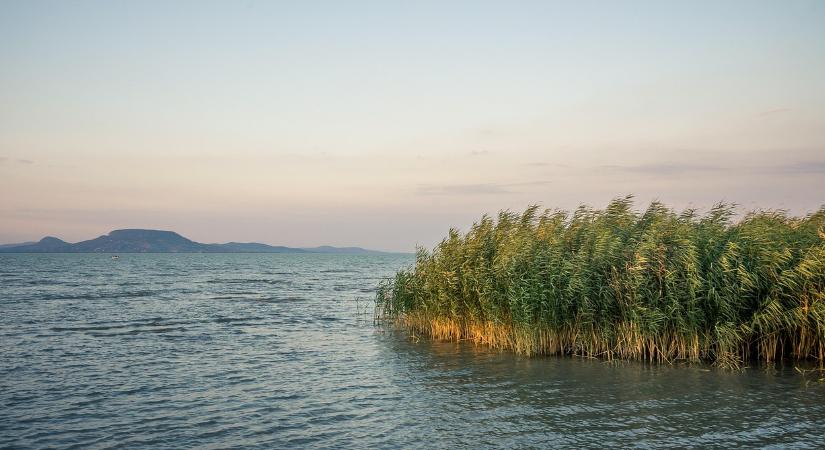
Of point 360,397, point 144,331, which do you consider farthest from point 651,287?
point 144,331

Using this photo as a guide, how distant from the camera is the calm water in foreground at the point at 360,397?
14828 mm

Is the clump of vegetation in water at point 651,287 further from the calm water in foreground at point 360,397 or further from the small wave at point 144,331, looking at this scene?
the small wave at point 144,331

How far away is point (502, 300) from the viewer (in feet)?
84.5

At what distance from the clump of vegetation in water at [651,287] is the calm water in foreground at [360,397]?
1299mm

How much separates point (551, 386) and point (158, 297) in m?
47.3

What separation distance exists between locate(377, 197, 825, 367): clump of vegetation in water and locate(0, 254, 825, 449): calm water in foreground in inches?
51.1

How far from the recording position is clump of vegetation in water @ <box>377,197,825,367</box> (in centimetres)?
2134

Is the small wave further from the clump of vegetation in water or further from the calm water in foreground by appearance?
the clump of vegetation in water

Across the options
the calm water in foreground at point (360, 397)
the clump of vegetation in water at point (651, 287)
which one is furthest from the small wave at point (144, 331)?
the clump of vegetation in water at point (651, 287)

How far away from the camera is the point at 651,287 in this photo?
22578 millimetres

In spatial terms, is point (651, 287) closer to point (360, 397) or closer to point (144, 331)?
point (360, 397)

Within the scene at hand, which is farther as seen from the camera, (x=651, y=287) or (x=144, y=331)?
(x=144, y=331)

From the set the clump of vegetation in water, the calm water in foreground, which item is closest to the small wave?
the calm water in foreground

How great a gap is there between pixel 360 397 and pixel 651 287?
12.4m
